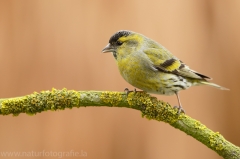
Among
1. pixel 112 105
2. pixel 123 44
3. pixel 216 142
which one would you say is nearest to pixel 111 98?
pixel 112 105

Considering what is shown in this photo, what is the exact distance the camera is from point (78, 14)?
1993 mm

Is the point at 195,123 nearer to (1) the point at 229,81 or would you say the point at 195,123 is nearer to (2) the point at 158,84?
(2) the point at 158,84

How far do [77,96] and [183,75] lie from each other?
23.0 inches

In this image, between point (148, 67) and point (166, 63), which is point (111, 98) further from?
point (166, 63)

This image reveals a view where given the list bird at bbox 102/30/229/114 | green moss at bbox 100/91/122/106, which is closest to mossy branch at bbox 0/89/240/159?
green moss at bbox 100/91/122/106

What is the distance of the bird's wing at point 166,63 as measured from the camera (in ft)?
4.31

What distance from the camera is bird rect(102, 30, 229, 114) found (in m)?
1.24

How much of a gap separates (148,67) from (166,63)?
114mm

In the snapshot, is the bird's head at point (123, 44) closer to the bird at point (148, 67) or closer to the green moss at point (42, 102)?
the bird at point (148, 67)

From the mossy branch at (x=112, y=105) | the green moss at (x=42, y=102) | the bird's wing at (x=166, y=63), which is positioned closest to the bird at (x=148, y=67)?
the bird's wing at (x=166, y=63)

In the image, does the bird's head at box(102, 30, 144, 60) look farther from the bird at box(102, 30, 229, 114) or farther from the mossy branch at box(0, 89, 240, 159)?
the mossy branch at box(0, 89, 240, 159)

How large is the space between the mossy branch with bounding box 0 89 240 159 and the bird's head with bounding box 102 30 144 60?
34 cm

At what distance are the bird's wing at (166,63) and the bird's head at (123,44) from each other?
60 millimetres

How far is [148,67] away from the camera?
1269 mm
